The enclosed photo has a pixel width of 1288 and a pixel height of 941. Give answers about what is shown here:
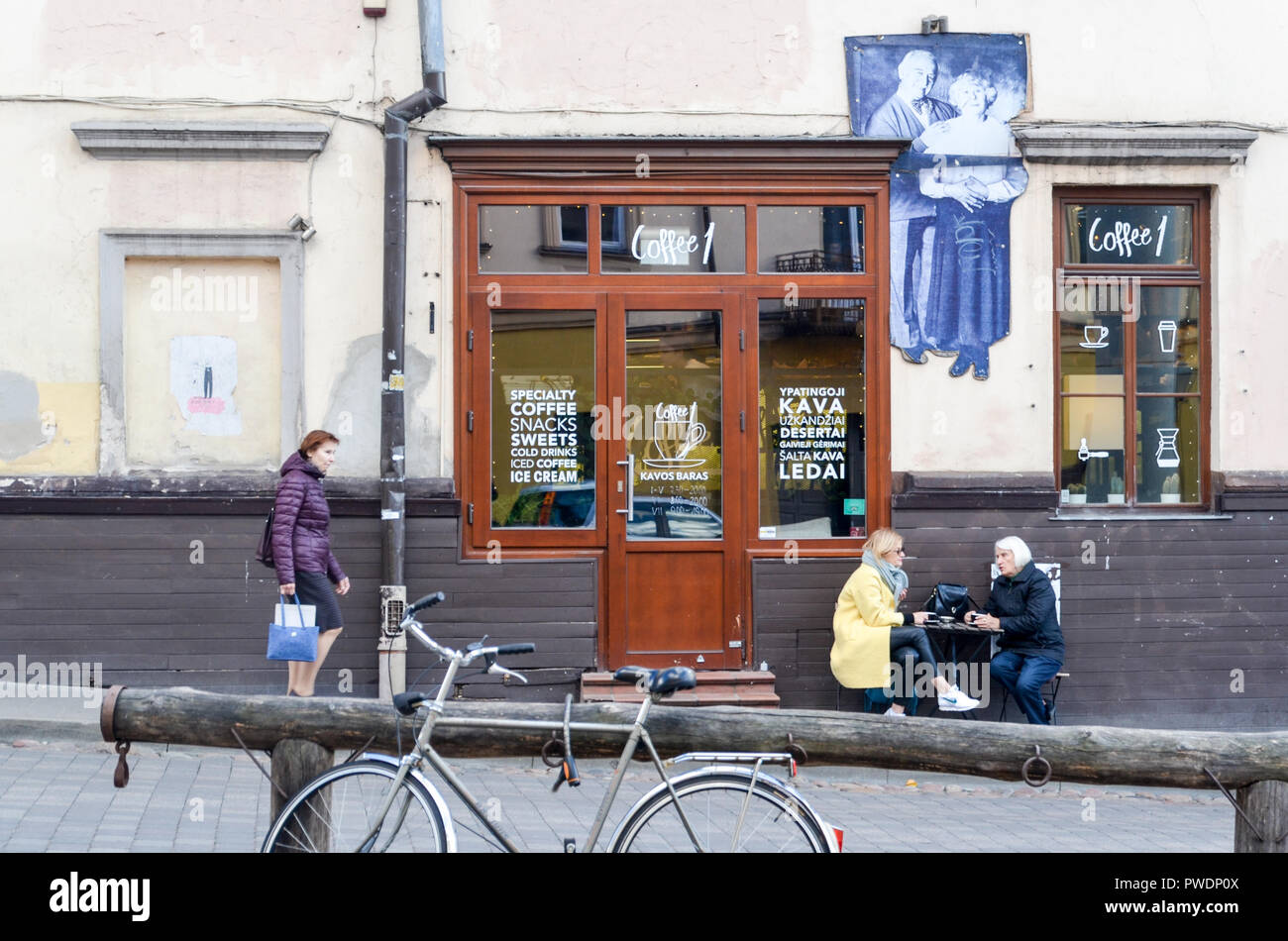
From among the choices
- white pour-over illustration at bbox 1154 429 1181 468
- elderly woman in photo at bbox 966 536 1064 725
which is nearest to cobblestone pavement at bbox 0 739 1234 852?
elderly woman in photo at bbox 966 536 1064 725

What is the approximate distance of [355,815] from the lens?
458 centimetres

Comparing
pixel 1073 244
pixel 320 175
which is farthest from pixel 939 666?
pixel 320 175

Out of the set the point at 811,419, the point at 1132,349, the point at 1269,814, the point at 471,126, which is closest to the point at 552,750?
the point at 1269,814

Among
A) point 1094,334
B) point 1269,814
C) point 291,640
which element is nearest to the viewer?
point 1269,814

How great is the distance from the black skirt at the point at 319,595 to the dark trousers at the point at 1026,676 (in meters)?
4.26

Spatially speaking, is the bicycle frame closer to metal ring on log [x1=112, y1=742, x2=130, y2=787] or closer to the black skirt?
metal ring on log [x1=112, y1=742, x2=130, y2=787]

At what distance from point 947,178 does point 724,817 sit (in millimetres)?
6528

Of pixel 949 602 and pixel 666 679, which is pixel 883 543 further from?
pixel 666 679

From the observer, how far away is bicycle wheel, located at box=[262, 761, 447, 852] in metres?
4.51

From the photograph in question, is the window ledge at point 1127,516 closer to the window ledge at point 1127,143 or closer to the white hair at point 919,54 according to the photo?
the window ledge at point 1127,143

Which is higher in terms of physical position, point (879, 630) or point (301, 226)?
point (301, 226)

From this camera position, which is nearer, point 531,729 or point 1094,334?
point 531,729

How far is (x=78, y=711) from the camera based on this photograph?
884cm

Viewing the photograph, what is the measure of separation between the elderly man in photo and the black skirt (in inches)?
166
